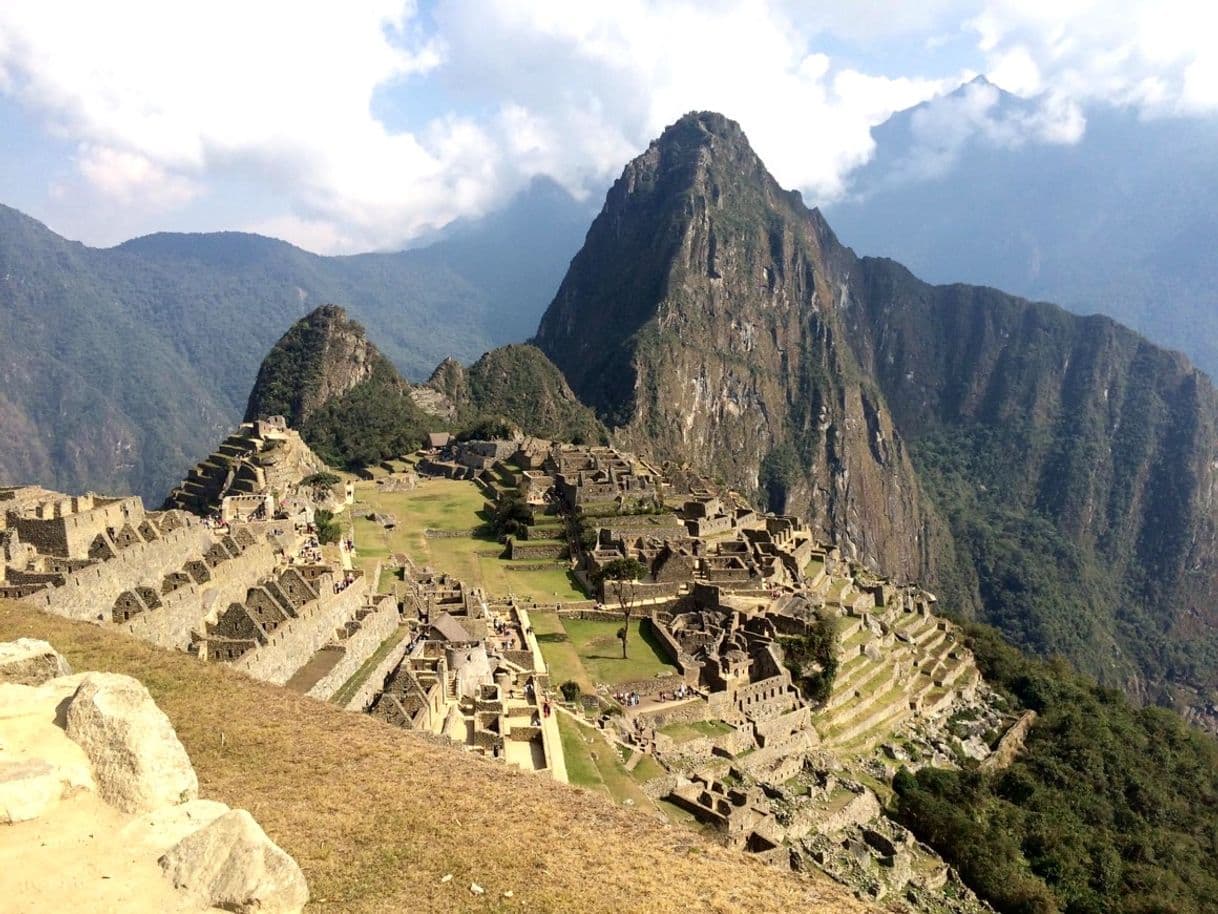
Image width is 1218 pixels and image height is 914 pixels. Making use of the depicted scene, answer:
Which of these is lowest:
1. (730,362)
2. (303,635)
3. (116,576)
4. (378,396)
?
(303,635)

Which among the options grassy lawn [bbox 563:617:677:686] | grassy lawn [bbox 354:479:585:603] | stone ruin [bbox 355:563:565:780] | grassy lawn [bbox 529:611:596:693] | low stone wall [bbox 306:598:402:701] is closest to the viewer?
stone ruin [bbox 355:563:565:780]

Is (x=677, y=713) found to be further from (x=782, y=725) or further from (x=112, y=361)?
(x=112, y=361)

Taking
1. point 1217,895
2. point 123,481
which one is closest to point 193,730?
point 1217,895

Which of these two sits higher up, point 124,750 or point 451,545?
point 124,750

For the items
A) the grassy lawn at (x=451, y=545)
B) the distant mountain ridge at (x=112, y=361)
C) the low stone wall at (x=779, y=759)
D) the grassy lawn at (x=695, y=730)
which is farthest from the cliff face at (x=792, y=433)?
the grassy lawn at (x=695, y=730)

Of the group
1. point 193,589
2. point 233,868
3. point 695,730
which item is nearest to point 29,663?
point 233,868

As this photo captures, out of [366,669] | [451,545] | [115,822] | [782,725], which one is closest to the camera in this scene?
[115,822]

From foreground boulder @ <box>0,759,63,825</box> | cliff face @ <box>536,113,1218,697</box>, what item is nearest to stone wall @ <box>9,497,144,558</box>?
foreground boulder @ <box>0,759,63,825</box>

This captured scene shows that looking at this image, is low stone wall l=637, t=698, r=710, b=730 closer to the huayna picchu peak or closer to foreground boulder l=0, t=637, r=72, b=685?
the huayna picchu peak
